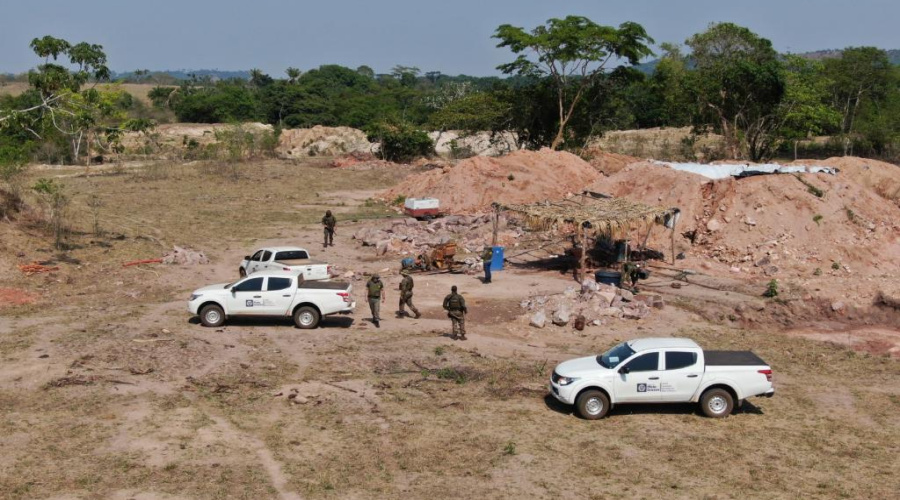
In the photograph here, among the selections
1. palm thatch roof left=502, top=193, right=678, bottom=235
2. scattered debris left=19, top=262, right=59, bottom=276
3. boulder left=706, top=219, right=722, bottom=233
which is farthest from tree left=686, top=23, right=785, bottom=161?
scattered debris left=19, top=262, right=59, bottom=276

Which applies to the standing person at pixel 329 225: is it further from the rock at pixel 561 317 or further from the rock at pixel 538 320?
the rock at pixel 561 317

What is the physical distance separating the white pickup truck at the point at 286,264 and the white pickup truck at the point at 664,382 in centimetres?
1266

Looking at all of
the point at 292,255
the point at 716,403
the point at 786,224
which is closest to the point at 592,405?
the point at 716,403

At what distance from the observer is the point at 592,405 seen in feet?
52.5

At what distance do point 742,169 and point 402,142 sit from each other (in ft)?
120

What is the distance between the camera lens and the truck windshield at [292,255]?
27328 millimetres

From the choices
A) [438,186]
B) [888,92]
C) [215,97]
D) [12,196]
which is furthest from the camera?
[215,97]

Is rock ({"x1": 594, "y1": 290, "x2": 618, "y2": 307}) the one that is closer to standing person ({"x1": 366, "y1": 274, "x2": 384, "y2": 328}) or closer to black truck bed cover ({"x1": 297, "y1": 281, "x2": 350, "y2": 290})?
standing person ({"x1": 366, "y1": 274, "x2": 384, "y2": 328})

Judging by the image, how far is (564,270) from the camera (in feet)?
99.9

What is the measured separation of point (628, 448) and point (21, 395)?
12138 millimetres

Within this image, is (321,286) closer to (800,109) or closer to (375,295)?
(375,295)

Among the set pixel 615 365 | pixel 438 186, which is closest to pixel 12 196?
pixel 438 186

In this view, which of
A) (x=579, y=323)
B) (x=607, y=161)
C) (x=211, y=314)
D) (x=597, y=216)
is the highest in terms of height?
(x=607, y=161)

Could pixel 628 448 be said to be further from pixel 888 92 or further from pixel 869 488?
pixel 888 92
